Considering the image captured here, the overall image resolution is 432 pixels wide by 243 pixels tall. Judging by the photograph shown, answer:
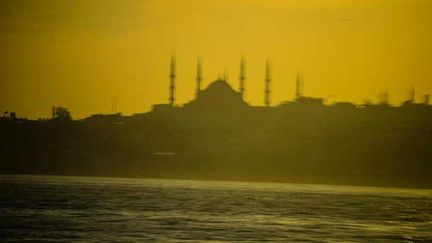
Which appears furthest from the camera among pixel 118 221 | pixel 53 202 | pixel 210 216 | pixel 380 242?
pixel 53 202

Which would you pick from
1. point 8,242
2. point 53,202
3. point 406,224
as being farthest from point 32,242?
point 53,202

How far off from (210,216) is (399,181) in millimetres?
114411

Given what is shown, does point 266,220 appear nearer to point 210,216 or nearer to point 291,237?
point 210,216

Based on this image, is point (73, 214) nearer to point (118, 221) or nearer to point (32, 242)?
point (118, 221)

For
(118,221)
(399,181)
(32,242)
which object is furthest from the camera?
(399,181)

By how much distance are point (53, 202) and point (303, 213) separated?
24864mm

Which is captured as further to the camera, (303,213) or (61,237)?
(303,213)

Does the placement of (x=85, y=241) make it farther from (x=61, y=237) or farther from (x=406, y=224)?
(x=406, y=224)

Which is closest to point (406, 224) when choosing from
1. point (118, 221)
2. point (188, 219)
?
point (188, 219)

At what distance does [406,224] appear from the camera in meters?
79.2

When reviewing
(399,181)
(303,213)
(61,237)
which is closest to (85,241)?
(61,237)

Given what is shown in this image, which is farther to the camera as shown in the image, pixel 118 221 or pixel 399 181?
pixel 399 181

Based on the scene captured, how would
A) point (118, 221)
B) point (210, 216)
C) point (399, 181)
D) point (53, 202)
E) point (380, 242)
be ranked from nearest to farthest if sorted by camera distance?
point (380, 242) → point (118, 221) → point (210, 216) → point (53, 202) → point (399, 181)

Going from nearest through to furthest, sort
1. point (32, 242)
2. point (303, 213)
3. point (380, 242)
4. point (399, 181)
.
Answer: point (32, 242) → point (380, 242) → point (303, 213) → point (399, 181)
